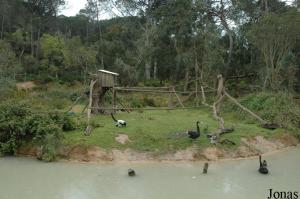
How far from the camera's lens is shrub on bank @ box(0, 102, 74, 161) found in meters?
13.5

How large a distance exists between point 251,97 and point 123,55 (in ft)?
59.9

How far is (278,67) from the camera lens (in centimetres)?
2402

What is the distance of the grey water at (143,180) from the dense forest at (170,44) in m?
12.5

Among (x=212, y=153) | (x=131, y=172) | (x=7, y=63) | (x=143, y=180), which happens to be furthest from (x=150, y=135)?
(x=7, y=63)

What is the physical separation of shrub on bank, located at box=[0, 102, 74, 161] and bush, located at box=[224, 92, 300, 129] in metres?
9.18

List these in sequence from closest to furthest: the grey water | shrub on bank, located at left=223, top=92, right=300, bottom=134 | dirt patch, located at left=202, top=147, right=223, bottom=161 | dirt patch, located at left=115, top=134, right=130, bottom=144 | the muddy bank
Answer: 1. the grey water
2. the muddy bank
3. dirt patch, located at left=202, top=147, right=223, bottom=161
4. dirt patch, located at left=115, top=134, right=130, bottom=144
5. shrub on bank, located at left=223, top=92, right=300, bottom=134

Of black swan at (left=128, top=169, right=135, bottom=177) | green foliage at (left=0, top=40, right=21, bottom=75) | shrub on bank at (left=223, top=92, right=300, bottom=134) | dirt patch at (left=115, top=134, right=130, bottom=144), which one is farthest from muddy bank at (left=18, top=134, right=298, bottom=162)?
green foliage at (left=0, top=40, right=21, bottom=75)

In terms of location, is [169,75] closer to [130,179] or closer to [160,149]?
[160,149]

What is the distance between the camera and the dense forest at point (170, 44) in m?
24.9

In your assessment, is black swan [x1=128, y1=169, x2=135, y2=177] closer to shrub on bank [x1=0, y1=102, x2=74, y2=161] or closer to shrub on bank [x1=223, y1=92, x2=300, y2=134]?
shrub on bank [x1=0, y1=102, x2=74, y2=161]

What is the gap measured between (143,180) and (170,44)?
24.2 m

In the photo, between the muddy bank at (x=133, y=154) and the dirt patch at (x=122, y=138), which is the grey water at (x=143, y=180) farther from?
the dirt patch at (x=122, y=138)

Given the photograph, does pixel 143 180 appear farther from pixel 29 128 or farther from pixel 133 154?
pixel 29 128

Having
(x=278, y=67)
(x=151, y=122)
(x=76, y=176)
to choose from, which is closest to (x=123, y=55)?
(x=278, y=67)
